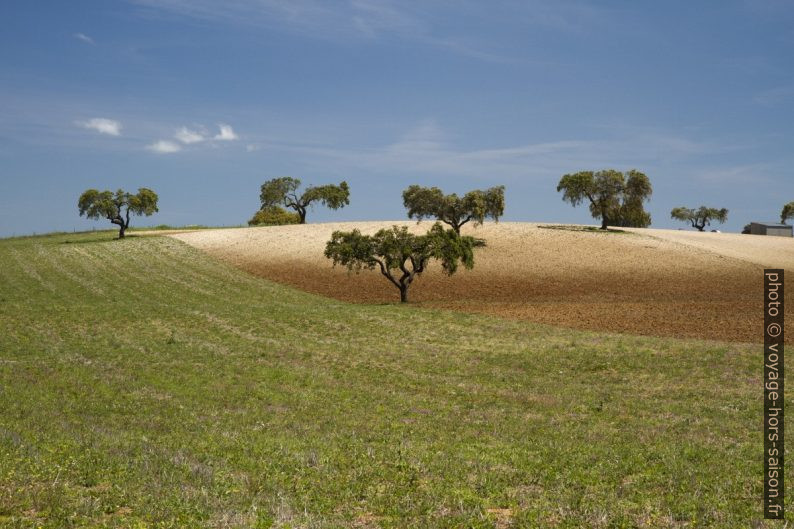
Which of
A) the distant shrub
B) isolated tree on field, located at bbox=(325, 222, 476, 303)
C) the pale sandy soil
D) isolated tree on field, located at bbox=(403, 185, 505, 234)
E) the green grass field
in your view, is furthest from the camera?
the distant shrub

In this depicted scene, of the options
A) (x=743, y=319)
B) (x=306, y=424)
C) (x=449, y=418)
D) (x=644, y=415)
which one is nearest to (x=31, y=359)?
(x=306, y=424)

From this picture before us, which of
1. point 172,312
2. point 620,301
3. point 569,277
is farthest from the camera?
point 569,277

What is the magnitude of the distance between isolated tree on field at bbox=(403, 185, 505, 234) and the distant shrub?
209 feet

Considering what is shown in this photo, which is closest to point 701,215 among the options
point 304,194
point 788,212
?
point 788,212

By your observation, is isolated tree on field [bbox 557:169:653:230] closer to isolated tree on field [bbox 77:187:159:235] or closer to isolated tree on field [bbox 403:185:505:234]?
isolated tree on field [bbox 403:185:505:234]

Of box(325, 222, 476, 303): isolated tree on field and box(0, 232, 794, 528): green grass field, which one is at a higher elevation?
box(325, 222, 476, 303): isolated tree on field

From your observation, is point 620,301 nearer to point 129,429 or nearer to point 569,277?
point 569,277

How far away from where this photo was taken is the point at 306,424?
21.2 meters

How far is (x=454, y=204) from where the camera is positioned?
9175cm

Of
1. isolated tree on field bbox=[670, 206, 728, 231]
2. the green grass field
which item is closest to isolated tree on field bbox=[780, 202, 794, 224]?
isolated tree on field bbox=[670, 206, 728, 231]

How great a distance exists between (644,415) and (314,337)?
2203 centimetres

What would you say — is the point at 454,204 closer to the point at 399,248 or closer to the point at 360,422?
the point at 399,248

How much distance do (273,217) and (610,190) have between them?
77.5 meters

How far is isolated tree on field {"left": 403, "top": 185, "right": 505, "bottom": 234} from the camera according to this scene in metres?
91.0
